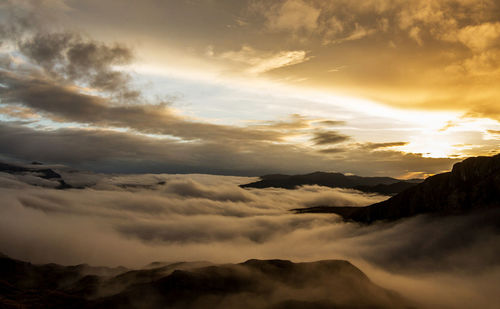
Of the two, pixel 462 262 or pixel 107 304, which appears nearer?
pixel 107 304

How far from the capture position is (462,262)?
199m

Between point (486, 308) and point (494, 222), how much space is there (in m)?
60.9

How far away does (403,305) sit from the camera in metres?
143

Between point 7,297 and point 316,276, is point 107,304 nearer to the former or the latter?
point 7,297

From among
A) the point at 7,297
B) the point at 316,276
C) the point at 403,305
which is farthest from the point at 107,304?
the point at 403,305

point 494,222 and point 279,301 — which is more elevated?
point 494,222

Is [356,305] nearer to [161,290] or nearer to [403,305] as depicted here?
[403,305]

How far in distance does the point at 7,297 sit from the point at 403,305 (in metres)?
248

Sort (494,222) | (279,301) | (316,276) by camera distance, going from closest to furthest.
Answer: (279,301) < (316,276) < (494,222)

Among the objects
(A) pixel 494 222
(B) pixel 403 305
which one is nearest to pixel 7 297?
(B) pixel 403 305

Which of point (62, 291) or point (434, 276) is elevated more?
point (434, 276)

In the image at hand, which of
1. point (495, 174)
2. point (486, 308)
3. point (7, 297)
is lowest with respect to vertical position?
point (7, 297)

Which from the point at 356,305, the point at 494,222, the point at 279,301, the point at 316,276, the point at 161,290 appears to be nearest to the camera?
the point at 356,305

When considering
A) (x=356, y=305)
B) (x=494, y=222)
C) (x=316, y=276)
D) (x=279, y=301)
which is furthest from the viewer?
(x=494, y=222)
